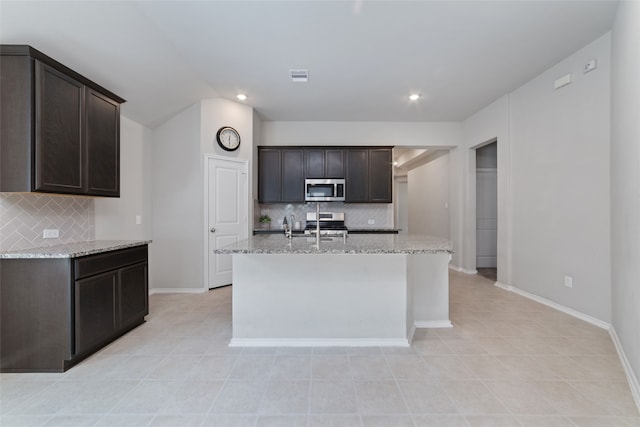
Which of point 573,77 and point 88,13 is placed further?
Answer: point 573,77

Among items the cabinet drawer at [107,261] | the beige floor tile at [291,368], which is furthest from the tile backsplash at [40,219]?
the beige floor tile at [291,368]

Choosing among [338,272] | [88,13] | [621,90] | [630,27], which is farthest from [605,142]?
[88,13]

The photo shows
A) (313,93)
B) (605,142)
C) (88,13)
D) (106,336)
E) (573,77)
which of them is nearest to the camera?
(88,13)

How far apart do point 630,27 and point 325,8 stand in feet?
7.74

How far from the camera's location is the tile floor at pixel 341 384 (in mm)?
1600

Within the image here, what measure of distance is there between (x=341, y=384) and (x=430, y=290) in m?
1.48

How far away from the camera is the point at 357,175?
5066 mm

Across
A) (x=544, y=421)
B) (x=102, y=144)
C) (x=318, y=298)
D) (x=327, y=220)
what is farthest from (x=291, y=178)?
(x=544, y=421)

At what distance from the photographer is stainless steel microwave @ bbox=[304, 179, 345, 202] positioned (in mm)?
4969

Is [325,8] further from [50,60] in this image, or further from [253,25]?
[50,60]

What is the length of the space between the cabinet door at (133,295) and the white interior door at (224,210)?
3.81ft

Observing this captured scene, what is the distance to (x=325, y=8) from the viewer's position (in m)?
2.33

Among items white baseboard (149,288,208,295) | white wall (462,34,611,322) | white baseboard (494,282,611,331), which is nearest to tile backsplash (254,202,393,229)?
white baseboard (149,288,208,295)

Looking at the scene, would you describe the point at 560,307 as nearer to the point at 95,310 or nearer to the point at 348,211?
the point at 348,211
